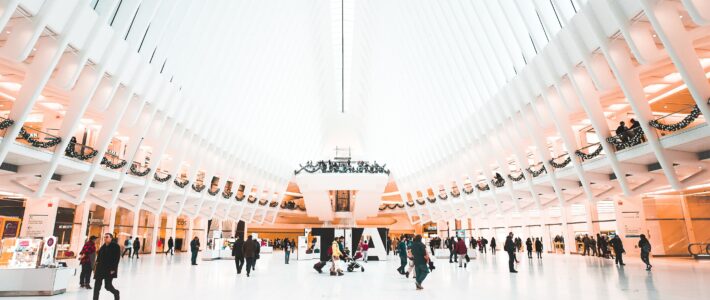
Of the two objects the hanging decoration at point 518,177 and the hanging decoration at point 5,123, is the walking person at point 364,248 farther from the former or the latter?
the hanging decoration at point 5,123

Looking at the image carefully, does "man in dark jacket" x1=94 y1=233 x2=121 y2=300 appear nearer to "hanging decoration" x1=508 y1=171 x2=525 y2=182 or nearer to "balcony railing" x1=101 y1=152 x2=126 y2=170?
"balcony railing" x1=101 y1=152 x2=126 y2=170

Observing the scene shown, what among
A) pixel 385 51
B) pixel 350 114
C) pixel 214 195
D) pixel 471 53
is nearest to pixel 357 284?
pixel 471 53

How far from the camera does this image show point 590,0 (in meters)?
10.4

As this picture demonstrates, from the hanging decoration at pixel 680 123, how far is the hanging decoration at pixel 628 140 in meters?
0.94

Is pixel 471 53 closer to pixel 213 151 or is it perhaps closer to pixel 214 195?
pixel 213 151

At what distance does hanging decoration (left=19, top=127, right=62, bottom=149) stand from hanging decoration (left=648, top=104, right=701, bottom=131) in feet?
55.5

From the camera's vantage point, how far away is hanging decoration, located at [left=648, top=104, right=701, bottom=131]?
9.36 meters

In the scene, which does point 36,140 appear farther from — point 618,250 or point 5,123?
point 618,250

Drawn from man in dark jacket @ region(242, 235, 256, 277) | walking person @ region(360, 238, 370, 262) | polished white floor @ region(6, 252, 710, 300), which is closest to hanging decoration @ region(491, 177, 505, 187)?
walking person @ region(360, 238, 370, 262)

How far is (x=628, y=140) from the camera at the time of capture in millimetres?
11641

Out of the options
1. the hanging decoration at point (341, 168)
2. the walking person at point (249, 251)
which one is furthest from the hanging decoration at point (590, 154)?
the hanging decoration at point (341, 168)

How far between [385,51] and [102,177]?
19374mm

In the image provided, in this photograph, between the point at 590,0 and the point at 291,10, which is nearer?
the point at 590,0

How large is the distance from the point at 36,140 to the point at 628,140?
56.3 feet
